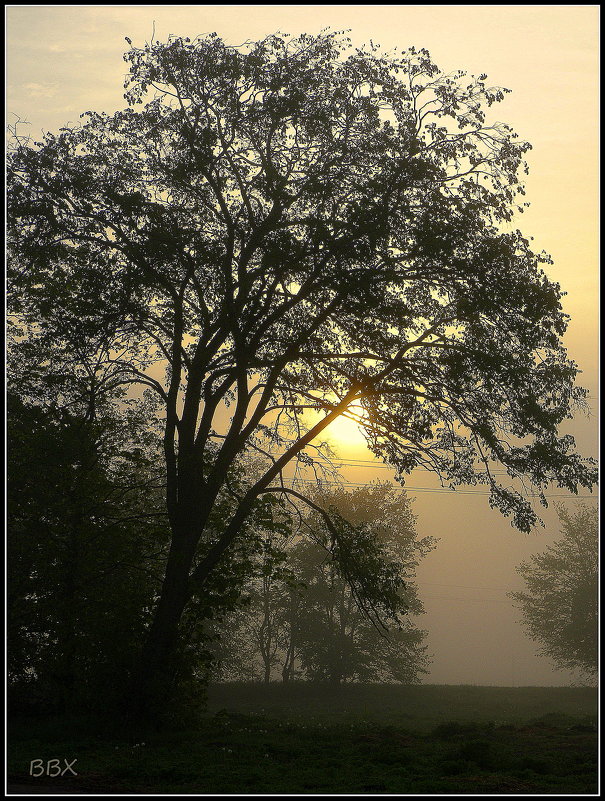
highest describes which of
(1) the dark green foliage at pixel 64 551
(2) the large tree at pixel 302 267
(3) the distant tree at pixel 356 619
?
(2) the large tree at pixel 302 267

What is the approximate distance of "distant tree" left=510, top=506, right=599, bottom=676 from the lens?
54156 mm

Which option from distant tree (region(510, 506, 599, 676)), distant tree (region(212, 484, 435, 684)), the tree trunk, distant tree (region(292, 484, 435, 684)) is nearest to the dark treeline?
the tree trunk

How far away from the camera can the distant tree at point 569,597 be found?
178 feet

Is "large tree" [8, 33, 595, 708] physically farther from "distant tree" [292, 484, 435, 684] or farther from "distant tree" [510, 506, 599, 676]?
"distant tree" [510, 506, 599, 676]

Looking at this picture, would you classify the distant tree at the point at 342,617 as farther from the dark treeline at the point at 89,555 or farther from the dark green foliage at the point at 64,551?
the dark green foliage at the point at 64,551

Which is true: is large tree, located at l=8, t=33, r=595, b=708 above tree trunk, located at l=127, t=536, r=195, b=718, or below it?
above

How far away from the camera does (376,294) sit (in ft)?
65.9

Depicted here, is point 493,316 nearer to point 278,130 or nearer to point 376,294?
point 376,294

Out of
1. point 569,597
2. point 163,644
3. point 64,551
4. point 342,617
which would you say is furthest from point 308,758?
point 569,597

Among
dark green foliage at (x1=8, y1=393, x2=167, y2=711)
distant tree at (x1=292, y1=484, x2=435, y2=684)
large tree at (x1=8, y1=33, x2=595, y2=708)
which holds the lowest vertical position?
distant tree at (x1=292, y1=484, x2=435, y2=684)

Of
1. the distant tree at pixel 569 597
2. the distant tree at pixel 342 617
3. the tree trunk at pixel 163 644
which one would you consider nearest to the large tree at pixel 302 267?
the tree trunk at pixel 163 644

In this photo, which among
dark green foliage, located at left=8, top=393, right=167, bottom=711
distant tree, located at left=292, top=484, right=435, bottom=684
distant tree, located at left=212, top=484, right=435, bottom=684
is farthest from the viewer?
distant tree, located at left=212, top=484, right=435, bottom=684

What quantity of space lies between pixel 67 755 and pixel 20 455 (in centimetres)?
1004

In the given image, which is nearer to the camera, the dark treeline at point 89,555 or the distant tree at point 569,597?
the dark treeline at point 89,555
